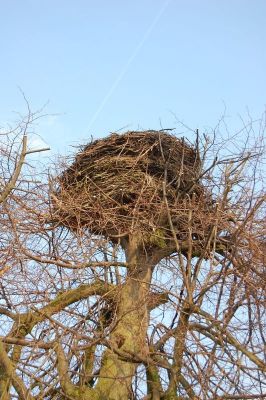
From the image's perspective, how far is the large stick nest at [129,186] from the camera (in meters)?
5.76

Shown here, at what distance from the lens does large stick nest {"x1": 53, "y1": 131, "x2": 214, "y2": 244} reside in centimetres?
576

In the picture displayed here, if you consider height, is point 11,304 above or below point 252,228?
below

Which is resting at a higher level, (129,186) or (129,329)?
(129,186)

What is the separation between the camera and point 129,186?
20.6ft

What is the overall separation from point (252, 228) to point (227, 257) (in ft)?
1.66

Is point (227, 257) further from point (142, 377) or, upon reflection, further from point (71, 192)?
point (71, 192)

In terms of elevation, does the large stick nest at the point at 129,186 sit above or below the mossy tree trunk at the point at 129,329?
above

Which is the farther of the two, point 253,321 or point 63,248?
point 63,248

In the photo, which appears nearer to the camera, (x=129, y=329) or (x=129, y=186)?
(x=129, y=329)

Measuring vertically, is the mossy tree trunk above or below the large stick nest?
below

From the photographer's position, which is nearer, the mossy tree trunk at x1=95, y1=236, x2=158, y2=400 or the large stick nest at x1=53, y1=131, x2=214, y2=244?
the mossy tree trunk at x1=95, y1=236, x2=158, y2=400

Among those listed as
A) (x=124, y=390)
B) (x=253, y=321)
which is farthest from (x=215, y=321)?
(x=124, y=390)

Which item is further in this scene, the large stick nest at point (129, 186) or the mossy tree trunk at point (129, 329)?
the large stick nest at point (129, 186)

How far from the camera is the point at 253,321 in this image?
4.38m
